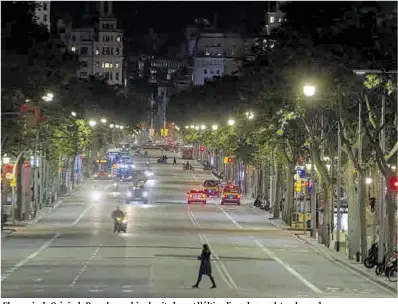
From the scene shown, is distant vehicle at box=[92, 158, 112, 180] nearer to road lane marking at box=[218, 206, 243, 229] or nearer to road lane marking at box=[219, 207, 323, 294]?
road lane marking at box=[218, 206, 243, 229]

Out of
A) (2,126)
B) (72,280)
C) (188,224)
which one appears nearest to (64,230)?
(188,224)

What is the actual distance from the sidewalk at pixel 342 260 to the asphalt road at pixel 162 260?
57 cm

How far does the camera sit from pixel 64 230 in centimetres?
7831

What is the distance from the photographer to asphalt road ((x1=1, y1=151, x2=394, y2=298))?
41281 mm

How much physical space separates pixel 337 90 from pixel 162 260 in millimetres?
11140

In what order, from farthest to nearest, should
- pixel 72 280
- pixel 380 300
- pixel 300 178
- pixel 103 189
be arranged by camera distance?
pixel 103 189
pixel 300 178
pixel 72 280
pixel 380 300

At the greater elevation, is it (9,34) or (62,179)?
(9,34)

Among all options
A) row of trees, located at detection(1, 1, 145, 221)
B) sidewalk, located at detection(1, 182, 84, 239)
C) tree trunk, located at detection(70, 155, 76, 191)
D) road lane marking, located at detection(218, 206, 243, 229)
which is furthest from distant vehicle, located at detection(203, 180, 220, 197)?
row of trees, located at detection(1, 1, 145, 221)

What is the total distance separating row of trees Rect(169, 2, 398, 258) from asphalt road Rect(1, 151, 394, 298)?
432cm

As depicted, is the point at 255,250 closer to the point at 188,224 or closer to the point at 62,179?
the point at 188,224

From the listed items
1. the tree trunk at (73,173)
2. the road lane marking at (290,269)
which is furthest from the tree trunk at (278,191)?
the tree trunk at (73,173)

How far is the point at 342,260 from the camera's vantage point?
195 feet

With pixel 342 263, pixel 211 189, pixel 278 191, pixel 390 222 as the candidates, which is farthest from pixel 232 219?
pixel 390 222

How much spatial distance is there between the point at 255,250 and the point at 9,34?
19.2m
